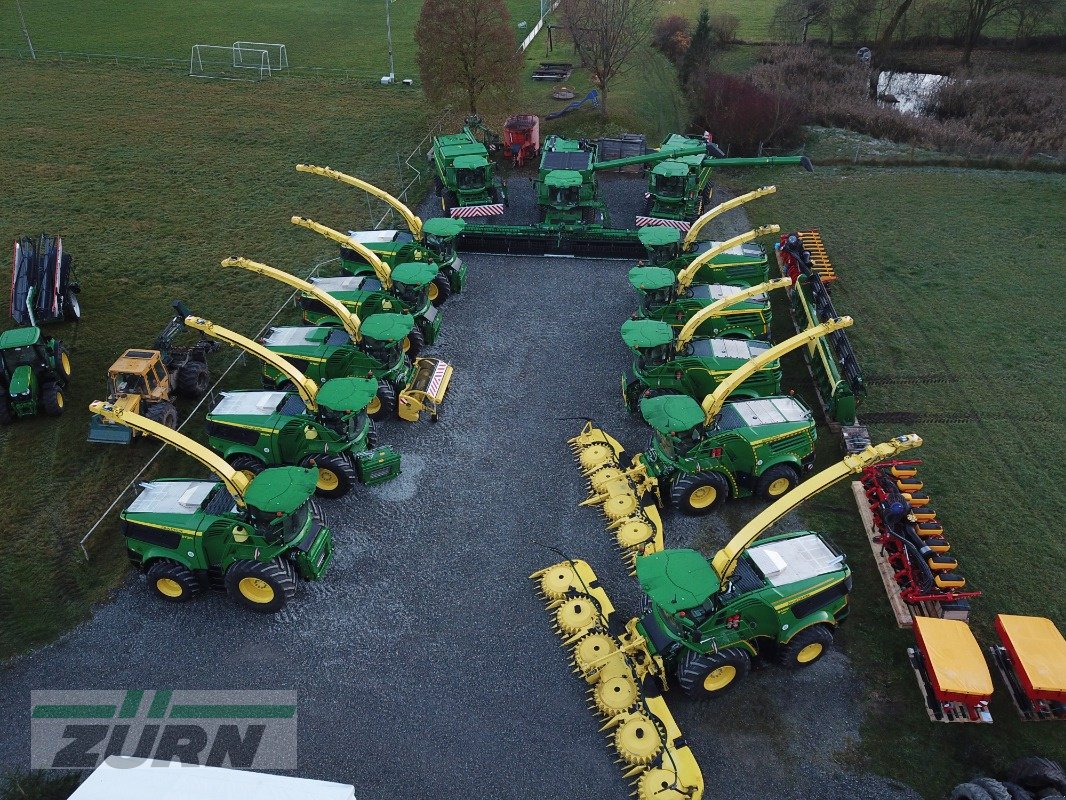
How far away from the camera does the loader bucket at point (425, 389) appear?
54.5ft

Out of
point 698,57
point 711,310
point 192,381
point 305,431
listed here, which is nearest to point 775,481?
point 711,310

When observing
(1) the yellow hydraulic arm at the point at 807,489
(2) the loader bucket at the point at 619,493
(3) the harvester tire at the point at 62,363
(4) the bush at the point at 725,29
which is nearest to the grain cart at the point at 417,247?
(3) the harvester tire at the point at 62,363

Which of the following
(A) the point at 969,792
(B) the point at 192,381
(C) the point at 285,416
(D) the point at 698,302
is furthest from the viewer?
(D) the point at 698,302

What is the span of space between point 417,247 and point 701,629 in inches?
535

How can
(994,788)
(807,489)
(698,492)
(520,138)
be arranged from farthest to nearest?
(520,138)
(698,492)
(807,489)
(994,788)

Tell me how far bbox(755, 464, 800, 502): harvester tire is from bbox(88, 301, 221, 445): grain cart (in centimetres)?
1242

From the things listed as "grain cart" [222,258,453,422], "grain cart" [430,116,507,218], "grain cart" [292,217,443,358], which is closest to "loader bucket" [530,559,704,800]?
"grain cart" [222,258,453,422]

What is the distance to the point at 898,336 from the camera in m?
19.5

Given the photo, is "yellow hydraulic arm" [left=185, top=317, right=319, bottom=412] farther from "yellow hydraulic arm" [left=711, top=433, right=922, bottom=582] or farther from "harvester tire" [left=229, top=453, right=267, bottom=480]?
"yellow hydraulic arm" [left=711, top=433, right=922, bottom=582]

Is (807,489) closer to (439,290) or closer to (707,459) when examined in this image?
(707,459)

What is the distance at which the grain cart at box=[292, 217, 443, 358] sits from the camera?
59.4 ft

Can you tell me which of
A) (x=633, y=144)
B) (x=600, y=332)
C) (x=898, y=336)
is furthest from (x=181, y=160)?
(x=898, y=336)

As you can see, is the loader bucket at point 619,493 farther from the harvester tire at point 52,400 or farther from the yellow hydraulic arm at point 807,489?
the harvester tire at point 52,400

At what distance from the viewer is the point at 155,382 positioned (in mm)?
16594
